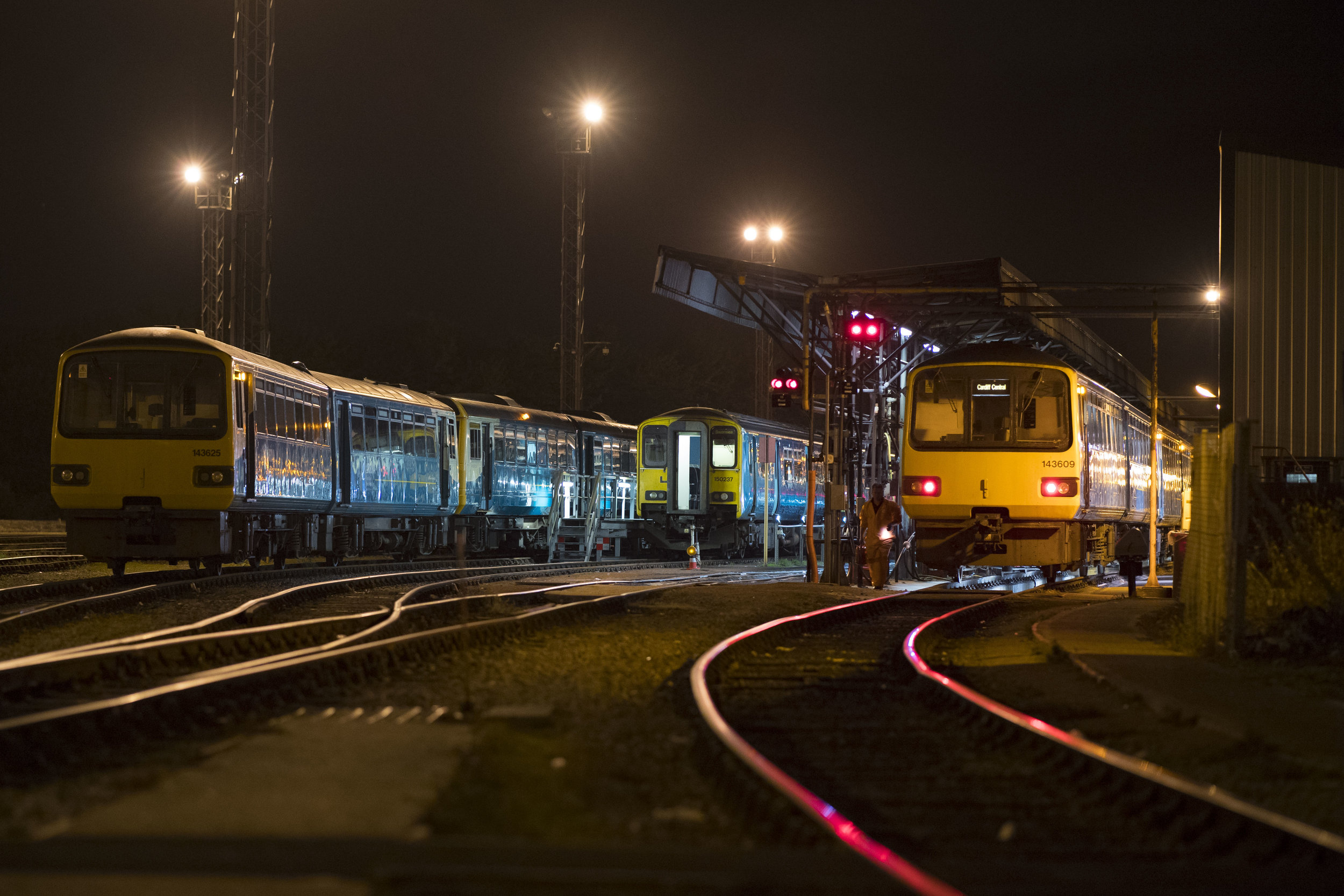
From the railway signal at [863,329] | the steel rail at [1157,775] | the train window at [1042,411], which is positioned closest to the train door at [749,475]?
the railway signal at [863,329]

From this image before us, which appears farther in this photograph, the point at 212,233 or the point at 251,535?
the point at 212,233

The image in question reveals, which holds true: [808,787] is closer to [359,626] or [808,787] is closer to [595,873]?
[595,873]

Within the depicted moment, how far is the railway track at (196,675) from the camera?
595 centimetres

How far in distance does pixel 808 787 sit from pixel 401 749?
1914mm

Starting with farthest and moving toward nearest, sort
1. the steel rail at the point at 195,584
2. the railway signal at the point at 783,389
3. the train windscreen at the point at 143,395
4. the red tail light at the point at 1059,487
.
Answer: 1. the railway signal at the point at 783,389
2. the red tail light at the point at 1059,487
3. the train windscreen at the point at 143,395
4. the steel rail at the point at 195,584

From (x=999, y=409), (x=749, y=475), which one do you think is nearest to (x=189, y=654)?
(x=999, y=409)

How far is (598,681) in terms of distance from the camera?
28.8ft

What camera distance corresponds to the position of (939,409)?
18656 mm

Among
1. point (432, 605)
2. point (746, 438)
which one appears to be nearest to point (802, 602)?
point (432, 605)

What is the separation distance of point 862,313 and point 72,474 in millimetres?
10617

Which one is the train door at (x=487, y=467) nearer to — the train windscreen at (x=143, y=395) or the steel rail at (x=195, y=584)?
the steel rail at (x=195, y=584)

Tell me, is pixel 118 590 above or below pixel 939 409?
below

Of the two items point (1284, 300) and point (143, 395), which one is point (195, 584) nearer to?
point (143, 395)

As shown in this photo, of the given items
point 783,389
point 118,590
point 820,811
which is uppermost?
point 783,389
